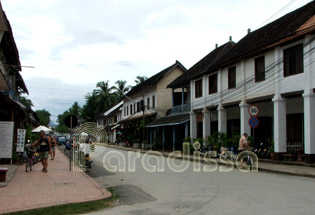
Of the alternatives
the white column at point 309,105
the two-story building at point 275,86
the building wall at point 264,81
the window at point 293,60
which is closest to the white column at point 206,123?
the two-story building at point 275,86

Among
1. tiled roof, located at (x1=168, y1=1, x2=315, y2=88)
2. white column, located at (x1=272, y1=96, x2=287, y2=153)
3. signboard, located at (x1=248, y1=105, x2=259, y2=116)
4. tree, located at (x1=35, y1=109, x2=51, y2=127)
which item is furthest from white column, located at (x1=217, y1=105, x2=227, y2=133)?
tree, located at (x1=35, y1=109, x2=51, y2=127)

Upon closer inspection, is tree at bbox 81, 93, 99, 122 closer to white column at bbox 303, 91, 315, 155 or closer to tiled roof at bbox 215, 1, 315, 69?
tiled roof at bbox 215, 1, 315, 69

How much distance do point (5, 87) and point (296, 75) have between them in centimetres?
1344

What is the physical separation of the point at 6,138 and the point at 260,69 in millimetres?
14105

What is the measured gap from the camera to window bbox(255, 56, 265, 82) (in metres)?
20.7

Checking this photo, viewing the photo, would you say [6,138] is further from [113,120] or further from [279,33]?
[113,120]

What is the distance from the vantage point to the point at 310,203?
313 inches

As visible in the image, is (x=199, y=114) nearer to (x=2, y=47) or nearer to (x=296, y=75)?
(x=296, y=75)

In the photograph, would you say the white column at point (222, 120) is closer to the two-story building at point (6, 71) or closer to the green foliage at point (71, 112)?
the two-story building at point (6, 71)

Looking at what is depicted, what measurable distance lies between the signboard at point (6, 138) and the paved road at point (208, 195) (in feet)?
17.1

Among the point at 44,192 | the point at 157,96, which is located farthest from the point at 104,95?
the point at 44,192

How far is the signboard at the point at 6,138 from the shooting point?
51.6 ft

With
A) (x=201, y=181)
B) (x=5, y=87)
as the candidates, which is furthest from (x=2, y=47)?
(x=201, y=181)

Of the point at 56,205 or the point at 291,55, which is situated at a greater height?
the point at 291,55
